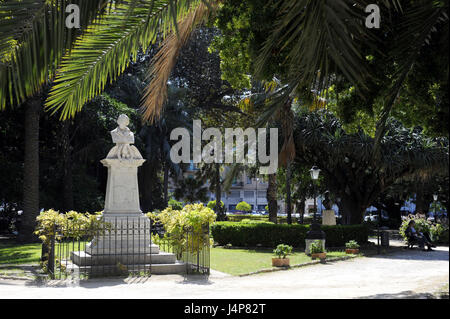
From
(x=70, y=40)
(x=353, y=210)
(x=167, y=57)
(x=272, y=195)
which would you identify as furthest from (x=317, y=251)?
(x=70, y=40)

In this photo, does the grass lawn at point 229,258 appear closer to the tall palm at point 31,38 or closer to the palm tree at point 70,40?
the palm tree at point 70,40

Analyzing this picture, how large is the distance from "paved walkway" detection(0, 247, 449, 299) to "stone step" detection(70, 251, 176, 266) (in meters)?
0.82

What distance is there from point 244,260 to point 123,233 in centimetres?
479

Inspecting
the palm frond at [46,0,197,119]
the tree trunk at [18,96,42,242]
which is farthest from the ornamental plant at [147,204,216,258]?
the tree trunk at [18,96,42,242]

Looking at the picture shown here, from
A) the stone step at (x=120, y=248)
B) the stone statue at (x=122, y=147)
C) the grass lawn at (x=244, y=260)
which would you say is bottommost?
the grass lawn at (x=244, y=260)

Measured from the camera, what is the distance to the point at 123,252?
13.2 m

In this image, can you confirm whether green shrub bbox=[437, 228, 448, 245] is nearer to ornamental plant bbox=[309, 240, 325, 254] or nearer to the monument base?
ornamental plant bbox=[309, 240, 325, 254]

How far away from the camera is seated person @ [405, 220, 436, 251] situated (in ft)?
68.4

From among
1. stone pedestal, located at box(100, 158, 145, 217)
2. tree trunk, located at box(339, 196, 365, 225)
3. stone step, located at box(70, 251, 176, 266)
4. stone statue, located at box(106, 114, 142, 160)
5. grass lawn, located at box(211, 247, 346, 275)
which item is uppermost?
stone statue, located at box(106, 114, 142, 160)

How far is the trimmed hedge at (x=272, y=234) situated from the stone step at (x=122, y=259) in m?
9.32

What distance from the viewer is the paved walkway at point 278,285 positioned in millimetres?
9414

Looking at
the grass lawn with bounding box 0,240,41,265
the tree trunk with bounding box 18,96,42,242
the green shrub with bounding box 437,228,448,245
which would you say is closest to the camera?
the grass lawn with bounding box 0,240,41,265

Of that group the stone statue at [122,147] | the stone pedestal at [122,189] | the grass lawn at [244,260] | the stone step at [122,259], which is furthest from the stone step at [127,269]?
the stone statue at [122,147]
